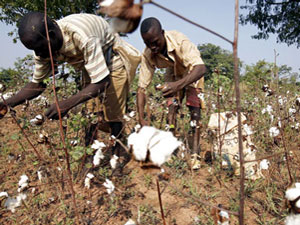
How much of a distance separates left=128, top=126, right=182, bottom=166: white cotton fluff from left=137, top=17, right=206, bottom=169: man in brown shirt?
1.09 metres

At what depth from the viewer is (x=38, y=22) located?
1271mm

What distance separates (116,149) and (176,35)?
41.2 inches

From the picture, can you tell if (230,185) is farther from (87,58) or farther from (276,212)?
(87,58)

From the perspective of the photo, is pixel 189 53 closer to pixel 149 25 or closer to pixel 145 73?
pixel 149 25

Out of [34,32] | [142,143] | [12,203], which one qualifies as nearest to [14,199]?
[12,203]

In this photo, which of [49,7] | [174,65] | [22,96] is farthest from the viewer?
[49,7]

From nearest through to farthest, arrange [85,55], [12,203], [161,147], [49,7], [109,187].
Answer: [161,147]
[12,203]
[109,187]
[85,55]
[49,7]

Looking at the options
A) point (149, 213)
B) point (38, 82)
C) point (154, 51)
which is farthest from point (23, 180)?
point (154, 51)

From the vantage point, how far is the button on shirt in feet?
5.85

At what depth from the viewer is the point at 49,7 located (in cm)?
487

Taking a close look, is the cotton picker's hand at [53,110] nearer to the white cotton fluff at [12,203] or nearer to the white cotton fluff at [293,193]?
the white cotton fluff at [12,203]

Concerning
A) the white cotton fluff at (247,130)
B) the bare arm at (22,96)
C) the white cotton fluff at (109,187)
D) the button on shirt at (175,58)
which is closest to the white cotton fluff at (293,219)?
the white cotton fluff at (109,187)

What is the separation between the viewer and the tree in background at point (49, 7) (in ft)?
15.7

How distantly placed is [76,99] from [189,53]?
0.87m
